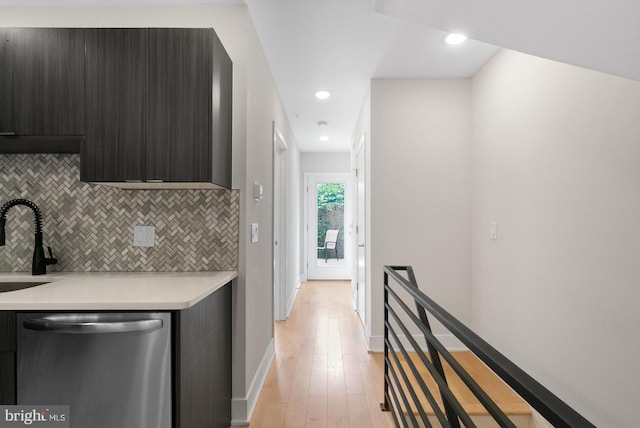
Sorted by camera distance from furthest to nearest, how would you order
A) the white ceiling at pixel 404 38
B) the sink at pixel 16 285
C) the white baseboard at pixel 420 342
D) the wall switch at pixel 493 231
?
the white baseboard at pixel 420 342 → the wall switch at pixel 493 231 → the sink at pixel 16 285 → the white ceiling at pixel 404 38

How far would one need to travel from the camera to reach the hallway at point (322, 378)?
7.32 ft

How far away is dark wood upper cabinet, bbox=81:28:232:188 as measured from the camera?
1.82 meters

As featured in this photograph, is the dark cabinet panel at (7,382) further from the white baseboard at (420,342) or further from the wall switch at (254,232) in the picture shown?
the white baseboard at (420,342)

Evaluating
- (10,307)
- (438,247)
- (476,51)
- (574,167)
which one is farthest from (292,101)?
(10,307)

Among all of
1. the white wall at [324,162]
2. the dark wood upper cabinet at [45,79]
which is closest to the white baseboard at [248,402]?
the dark wood upper cabinet at [45,79]

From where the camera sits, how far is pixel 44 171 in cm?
218

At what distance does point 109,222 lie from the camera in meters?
2.17

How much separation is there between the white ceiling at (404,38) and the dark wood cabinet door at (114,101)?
0.54 meters

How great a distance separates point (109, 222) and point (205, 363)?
108 centimetres

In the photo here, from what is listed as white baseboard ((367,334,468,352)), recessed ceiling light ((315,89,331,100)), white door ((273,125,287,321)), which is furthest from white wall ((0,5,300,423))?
white door ((273,125,287,321))

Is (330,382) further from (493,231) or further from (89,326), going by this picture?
(89,326)

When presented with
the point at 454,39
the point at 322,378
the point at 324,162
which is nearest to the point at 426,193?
the point at 454,39

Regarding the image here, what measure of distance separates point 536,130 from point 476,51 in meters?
0.92

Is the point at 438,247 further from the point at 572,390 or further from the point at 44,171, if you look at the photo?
the point at 44,171
